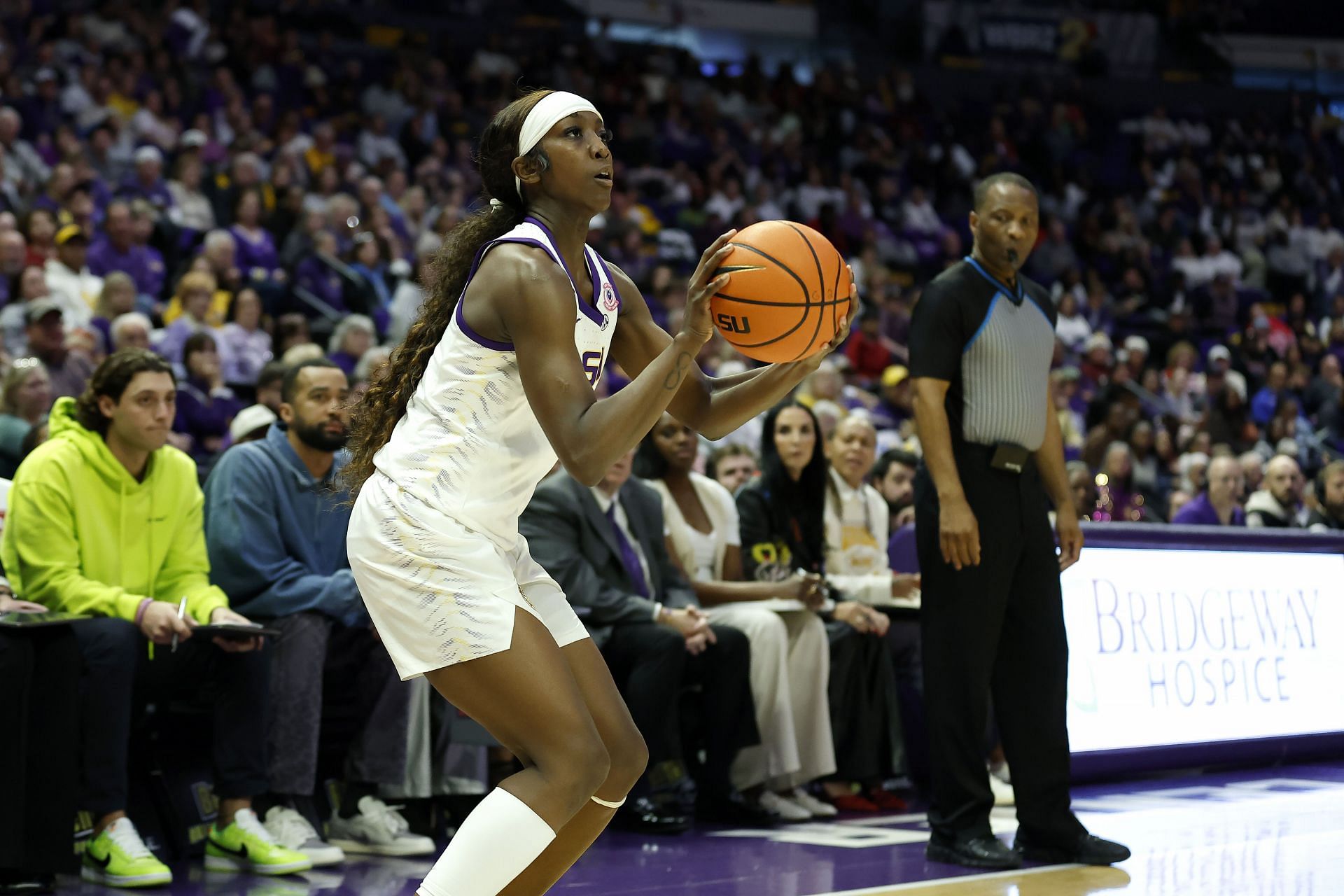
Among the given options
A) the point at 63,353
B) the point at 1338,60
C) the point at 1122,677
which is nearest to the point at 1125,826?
the point at 1122,677

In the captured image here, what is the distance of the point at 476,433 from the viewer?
114 inches

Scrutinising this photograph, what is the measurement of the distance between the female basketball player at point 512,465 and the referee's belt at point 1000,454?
82.4 inches

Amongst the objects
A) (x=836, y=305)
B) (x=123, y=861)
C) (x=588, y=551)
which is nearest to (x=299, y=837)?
(x=123, y=861)

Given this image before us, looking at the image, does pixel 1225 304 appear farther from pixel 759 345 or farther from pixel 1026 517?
pixel 759 345

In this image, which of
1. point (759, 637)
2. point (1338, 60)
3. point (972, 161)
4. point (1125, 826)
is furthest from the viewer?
point (1338, 60)

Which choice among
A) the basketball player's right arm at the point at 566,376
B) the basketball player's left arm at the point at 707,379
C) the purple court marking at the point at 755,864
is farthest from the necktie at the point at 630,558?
the basketball player's right arm at the point at 566,376

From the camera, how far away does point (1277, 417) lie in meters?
14.9

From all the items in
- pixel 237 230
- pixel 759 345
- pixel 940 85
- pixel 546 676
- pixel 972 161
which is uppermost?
pixel 940 85

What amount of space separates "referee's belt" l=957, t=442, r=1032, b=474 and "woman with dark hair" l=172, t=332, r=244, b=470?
15.7 ft

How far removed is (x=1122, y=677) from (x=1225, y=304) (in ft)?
42.2

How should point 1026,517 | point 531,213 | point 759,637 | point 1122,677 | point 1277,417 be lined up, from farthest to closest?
point 1277,417, point 1122,677, point 759,637, point 1026,517, point 531,213

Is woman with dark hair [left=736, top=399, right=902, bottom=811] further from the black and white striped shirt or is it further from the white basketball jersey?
the white basketball jersey

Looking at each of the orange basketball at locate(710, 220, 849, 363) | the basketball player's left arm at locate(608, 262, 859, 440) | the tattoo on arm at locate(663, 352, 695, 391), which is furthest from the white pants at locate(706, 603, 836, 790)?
the tattoo on arm at locate(663, 352, 695, 391)

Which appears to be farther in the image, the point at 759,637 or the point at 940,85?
the point at 940,85
